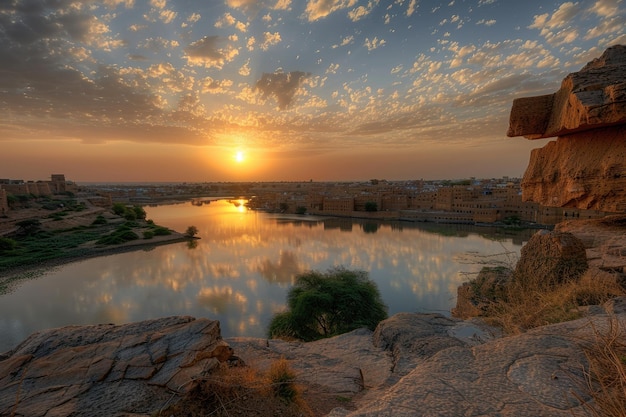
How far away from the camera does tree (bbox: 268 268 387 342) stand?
922 centimetres

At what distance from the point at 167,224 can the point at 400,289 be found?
32840 millimetres

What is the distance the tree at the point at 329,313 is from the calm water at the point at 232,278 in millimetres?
1214

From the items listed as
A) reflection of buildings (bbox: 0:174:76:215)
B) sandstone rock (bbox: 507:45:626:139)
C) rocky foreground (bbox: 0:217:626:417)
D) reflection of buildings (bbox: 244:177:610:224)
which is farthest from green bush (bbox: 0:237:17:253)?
reflection of buildings (bbox: 244:177:610:224)

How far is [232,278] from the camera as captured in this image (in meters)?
16.1

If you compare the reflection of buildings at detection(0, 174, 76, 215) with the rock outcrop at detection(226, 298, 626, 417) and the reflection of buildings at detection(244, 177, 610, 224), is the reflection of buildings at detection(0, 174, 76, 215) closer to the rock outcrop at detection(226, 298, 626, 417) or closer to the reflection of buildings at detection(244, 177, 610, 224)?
the reflection of buildings at detection(244, 177, 610, 224)

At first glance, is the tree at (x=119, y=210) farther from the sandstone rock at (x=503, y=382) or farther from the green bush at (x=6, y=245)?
the sandstone rock at (x=503, y=382)

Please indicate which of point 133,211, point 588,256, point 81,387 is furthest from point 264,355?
point 133,211

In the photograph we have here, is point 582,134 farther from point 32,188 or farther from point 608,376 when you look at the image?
point 32,188

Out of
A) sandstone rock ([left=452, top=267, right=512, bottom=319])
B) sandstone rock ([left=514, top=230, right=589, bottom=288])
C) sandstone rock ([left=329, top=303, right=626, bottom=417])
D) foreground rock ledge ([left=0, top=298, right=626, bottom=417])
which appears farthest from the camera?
sandstone rock ([left=452, top=267, right=512, bottom=319])

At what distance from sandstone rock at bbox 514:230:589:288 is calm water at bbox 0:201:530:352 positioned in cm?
96

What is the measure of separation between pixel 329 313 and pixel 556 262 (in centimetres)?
660

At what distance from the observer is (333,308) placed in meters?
9.78

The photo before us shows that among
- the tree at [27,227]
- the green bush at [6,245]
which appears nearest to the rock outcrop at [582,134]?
the green bush at [6,245]

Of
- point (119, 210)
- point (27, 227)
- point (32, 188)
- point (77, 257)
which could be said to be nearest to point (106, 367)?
point (77, 257)
